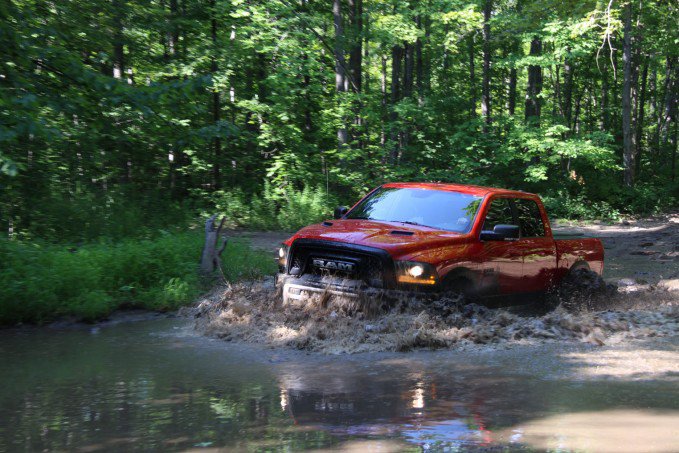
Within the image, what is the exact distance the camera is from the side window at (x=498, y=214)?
8625mm

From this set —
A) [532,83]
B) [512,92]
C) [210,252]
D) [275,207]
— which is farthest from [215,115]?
[512,92]

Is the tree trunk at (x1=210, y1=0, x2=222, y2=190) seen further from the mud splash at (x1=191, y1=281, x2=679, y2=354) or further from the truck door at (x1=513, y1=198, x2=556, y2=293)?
the truck door at (x1=513, y1=198, x2=556, y2=293)

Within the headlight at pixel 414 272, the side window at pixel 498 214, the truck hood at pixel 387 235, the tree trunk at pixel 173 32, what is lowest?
the headlight at pixel 414 272

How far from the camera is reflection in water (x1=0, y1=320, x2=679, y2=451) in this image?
14.8ft

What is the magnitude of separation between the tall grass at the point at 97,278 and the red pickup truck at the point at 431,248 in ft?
9.04

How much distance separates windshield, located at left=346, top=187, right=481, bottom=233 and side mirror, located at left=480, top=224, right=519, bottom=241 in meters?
0.24

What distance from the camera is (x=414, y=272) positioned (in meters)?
7.40

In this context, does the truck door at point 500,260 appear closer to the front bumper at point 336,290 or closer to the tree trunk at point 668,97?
the front bumper at point 336,290

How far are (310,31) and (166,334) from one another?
15.4 m

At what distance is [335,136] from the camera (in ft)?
77.2

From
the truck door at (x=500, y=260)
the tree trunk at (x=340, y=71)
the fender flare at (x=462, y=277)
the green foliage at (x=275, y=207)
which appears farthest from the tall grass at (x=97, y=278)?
the tree trunk at (x=340, y=71)

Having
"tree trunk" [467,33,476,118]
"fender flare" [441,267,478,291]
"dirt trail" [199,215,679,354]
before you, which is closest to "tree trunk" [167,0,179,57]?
"dirt trail" [199,215,679,354]

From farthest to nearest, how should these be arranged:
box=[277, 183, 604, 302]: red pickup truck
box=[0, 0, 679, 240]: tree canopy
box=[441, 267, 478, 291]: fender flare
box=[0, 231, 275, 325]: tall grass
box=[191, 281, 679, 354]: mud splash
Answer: box=[0, 0, 679, 240]: tree canopy → box=[0, 231, 275, 325]: tall grass → box=[441, 267, 478, 291]: fender flare → box=[277, 183, 604, 302]: red pickup truck → box=[191, 281, 679, 354]: mud splash

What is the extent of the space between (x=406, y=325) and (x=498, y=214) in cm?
235
